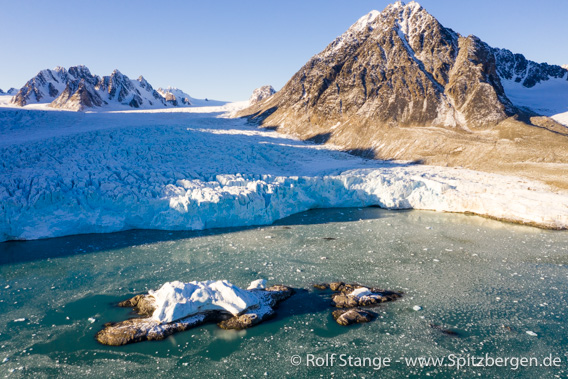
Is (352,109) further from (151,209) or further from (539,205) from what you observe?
(151,209)

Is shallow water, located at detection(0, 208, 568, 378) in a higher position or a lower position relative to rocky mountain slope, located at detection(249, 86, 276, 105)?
lower

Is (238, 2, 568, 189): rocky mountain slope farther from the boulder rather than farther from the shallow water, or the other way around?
the boulder

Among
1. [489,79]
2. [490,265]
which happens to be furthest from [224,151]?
[489,79]

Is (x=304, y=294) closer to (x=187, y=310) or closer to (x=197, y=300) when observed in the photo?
(x=197, y=300)

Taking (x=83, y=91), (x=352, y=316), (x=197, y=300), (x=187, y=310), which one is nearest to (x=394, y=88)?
(x=352, y=316)

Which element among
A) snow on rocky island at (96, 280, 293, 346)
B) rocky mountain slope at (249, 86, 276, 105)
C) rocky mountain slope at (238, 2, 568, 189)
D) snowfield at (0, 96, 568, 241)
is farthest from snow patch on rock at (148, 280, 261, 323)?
rocky mountain slope at (249, 86, 276, 105)

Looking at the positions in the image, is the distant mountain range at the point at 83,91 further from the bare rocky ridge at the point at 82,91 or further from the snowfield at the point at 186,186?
the snowfield at the point at 186,186
